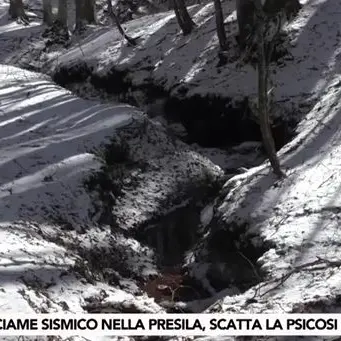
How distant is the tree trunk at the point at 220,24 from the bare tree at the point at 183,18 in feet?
8.13

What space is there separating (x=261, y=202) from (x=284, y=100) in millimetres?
4711

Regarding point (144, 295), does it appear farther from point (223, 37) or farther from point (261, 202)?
point (223, 37)

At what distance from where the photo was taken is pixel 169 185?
10.6 metres

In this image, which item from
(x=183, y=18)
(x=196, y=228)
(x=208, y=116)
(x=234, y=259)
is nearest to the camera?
(x=234, y=259)

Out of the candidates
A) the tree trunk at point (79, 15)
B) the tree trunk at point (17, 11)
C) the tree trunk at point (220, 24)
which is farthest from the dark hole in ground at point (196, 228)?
the tree trunk at point (17, 11)

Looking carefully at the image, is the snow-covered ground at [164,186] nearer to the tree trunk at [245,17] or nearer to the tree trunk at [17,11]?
the tree trunk at [245,17]

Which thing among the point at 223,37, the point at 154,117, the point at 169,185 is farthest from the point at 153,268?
the point at 223,37

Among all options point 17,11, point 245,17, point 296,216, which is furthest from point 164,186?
point 17,11

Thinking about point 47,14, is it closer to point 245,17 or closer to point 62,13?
point 62,13

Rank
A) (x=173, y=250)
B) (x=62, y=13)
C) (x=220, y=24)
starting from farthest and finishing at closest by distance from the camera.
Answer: (x=62, y=13) < (x=220, y=24) < (x=173, y=250)

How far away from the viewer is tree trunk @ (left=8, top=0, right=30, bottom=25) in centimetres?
2570

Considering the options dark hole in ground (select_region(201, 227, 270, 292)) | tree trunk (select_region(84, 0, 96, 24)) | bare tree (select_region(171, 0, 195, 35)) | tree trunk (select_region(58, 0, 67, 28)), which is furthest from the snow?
tree trunk (select_region(58, 0, 67, 28))

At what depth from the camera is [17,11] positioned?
85.1 feet

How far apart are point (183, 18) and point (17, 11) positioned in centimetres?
1188
